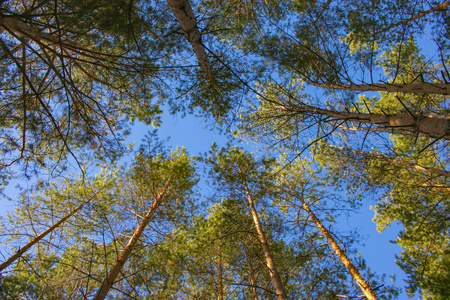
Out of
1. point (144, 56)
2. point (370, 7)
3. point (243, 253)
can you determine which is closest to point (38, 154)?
point (144, 56)

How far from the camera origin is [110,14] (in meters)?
4.15

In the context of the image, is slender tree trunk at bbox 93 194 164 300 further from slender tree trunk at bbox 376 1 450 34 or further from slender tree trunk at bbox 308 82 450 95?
slender tree trunk at bbox 376 1 450 34

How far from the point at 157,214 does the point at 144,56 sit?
14.6 feet

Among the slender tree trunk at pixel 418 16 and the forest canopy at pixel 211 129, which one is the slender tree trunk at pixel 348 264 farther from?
the slender tree trunk at pixel 418 16

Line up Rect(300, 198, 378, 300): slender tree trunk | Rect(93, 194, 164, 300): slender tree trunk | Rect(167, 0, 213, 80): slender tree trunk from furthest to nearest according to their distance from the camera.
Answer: Rect(300, 198, 378, 300): slender tree trunk < Rect(93, 194, 164, 300): slender tree trunk < Rect(167, 0, 213, 80): slender tree trunk

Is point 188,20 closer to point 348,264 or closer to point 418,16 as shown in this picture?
point 418,16

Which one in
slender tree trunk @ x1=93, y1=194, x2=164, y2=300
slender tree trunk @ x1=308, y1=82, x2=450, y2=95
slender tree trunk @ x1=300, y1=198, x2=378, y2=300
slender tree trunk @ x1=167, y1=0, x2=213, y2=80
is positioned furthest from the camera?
slender tree trunk @ x1=300, y1=198, x2=378, y2=300

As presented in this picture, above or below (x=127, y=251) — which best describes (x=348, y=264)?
above

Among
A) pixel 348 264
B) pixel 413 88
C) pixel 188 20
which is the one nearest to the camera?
pixel 188 20

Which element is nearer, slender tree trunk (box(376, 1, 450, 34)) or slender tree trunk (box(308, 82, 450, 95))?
slender tree trunk (box(308, 82, 450, 95))

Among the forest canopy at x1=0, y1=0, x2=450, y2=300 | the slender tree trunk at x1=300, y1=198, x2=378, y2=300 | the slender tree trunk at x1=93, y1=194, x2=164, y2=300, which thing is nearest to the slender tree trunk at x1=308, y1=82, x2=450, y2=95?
the forest canopy at x1=0, y1=0, x2=450, y2=300

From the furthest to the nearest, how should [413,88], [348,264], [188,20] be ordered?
1. [348,264]
2. [413,88]
3. [188,20]

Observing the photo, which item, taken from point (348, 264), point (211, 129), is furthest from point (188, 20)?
point (348, 264)

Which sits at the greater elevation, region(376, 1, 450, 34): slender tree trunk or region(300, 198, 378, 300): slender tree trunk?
region(376, 1, 450, 34): slender tree trunk
